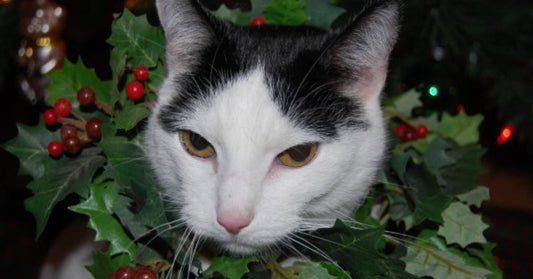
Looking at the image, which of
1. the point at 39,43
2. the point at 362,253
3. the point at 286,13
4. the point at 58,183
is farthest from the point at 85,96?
the point at 39,43

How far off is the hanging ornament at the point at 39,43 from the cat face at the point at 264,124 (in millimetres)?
614

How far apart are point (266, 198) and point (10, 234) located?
3.98ft

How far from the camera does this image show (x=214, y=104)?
0.88m

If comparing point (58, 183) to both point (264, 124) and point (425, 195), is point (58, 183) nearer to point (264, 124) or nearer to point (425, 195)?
point (264, 124)

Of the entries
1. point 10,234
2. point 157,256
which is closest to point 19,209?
point 10,234

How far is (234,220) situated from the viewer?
80cm

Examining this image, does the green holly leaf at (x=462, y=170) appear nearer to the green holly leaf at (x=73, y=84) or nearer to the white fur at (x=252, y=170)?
the white fur at (x=252, y=170)

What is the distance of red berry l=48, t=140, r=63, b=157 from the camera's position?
0.97 metres

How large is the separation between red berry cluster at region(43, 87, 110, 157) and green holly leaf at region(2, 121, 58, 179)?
0.12 feet

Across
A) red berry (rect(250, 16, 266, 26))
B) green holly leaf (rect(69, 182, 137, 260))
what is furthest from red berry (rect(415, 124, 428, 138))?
green holly leaf (rect(69, 182, 137, 260))

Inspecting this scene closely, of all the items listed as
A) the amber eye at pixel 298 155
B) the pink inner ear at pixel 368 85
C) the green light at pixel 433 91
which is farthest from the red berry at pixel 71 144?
the green light at pixel 433 91

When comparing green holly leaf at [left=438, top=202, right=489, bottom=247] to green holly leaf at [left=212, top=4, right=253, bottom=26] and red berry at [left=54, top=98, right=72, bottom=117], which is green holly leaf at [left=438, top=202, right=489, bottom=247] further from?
red berry at [left=54, top=98, right=72, bottom=117]

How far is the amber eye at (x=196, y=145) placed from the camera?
2.94ft

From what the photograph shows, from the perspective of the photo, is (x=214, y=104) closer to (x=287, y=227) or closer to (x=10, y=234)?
(x=287, y=227)
